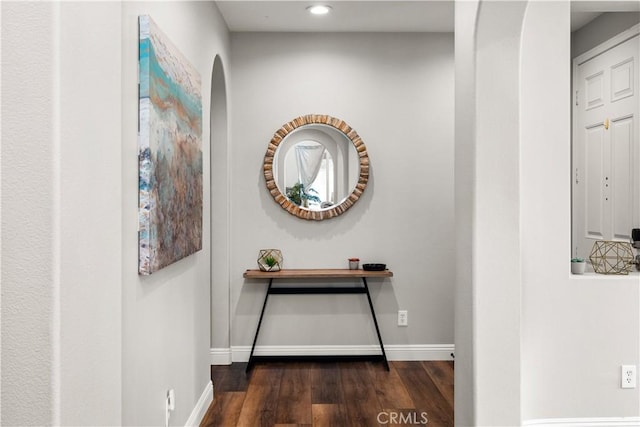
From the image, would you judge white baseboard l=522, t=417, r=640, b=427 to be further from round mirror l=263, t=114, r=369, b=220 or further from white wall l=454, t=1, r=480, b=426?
round mirror l=263, t=114, r=369, b=220

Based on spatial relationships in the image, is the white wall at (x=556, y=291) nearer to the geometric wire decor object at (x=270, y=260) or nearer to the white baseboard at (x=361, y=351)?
the white baseboard at (x=361, y=351)

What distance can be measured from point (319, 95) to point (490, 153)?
Answer: 2.24 metres

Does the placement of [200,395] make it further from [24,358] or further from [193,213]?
[24,358]

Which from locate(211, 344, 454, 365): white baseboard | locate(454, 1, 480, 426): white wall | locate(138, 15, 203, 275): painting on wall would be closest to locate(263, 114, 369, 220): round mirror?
locate(211, 344, 454, 365): white baseboard

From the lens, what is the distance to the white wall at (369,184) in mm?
4156

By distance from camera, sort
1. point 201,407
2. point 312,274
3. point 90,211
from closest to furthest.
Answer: point 90,211 < point 201,407 < point 312,274

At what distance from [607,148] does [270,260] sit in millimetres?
2588

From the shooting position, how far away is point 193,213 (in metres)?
2.71

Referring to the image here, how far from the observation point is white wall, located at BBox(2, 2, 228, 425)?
4.11 feet

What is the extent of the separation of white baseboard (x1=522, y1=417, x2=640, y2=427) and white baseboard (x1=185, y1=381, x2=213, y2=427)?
5.75 ft

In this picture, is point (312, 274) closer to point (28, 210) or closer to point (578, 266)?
point (578, 266)

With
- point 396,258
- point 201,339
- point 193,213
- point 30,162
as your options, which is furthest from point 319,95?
point 30,162

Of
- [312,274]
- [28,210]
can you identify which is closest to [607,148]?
[312,274]

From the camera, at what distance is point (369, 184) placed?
4188 millimetres
